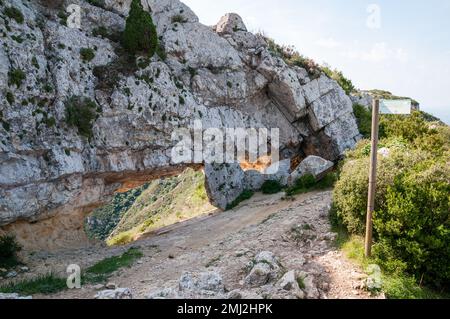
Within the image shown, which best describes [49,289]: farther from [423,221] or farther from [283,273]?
[423,221]

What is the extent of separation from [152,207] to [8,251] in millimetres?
29283

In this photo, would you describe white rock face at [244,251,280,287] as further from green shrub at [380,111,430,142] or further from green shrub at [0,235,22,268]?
green shrub at [380,111,430,142]

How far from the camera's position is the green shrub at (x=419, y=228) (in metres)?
10.4

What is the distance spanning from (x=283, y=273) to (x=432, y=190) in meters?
5.30

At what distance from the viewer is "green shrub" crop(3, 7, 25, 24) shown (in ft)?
52.9

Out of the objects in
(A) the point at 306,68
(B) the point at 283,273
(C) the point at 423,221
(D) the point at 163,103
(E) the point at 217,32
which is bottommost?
(B) the point at 283,273

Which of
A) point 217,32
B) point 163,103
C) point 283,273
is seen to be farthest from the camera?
point 217,32

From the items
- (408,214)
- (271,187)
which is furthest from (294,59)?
(408,214)

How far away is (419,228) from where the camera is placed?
34.6 feet

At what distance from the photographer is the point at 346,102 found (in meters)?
28.0

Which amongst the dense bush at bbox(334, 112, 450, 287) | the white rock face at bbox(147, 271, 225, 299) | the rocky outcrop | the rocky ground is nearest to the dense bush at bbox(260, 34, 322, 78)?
the rocky outcrop

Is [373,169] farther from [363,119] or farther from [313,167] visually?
[363,119]
